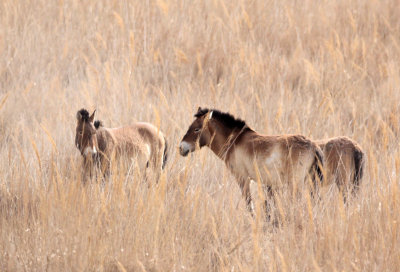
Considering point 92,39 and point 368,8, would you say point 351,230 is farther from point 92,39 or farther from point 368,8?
point 368,8

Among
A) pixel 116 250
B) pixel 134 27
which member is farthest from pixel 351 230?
pixel 134 27

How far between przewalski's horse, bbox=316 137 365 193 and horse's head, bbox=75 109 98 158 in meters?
1.65

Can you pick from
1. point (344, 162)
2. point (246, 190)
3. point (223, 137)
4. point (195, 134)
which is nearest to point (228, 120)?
point (223, 137)

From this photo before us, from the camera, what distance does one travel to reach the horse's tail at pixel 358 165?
15.6 feet

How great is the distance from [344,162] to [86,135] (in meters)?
1.83

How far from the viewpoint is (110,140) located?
4848mm

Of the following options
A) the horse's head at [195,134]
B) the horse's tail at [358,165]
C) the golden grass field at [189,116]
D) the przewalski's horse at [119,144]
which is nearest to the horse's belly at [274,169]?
the golden grass field at [189,116]

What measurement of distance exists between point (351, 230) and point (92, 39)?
5.29 metres

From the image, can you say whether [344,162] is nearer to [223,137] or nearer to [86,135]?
[223,137]

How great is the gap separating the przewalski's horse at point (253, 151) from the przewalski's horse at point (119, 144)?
36 centimetres

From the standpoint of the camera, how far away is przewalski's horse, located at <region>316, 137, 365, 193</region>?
4738 mm

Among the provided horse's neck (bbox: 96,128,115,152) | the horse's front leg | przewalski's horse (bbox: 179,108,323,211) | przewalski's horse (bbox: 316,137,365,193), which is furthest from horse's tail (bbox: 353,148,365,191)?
horse's neck (bbox: 96,128,115,152)

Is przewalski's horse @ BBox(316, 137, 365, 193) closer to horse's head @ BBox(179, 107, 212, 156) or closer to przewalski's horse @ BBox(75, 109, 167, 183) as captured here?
horse's head @ BBox(179, 107, 212, 156)

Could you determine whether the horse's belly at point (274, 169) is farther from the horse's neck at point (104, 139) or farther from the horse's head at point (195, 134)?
the horse's neck at point (104, 139)
